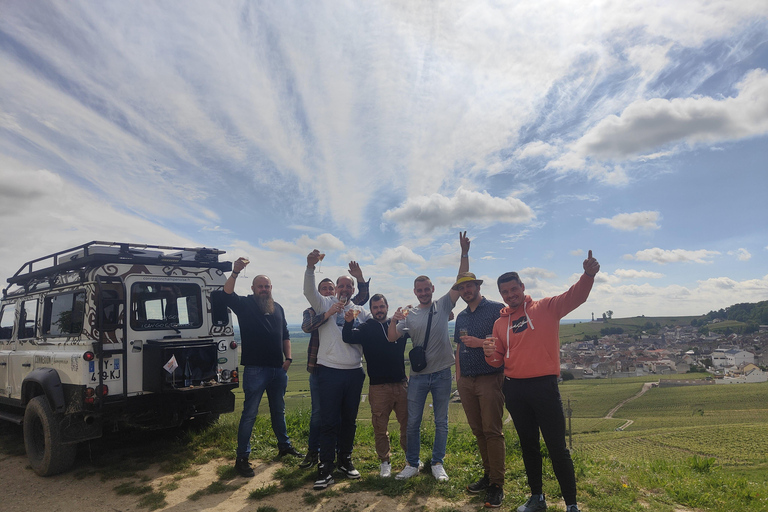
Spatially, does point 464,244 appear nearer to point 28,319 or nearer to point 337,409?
point 337,409

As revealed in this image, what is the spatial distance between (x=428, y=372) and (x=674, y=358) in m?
137

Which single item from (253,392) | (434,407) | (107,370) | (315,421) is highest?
(107,370)

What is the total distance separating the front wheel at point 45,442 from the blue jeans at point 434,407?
4.20m

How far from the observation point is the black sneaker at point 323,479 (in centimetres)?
442

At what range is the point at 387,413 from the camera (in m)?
4.80

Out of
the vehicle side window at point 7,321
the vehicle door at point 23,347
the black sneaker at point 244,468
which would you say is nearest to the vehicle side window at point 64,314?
the vehicle door at point 23,347

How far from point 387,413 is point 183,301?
10.7 ft

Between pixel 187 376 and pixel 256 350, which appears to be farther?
pixel 187 376

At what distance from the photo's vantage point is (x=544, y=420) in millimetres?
3623

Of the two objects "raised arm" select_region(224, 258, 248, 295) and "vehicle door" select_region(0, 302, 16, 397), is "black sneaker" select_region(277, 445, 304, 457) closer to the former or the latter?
"raised arm" select_region(224, 258, 248, 295)

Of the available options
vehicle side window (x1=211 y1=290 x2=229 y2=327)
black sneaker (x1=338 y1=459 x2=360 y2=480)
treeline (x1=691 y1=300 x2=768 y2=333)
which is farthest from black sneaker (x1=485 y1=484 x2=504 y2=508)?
treeline (x1=691 y1=300 x2=768 y2=333)

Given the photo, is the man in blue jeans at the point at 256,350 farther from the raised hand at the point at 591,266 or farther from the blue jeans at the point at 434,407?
the raised hand at the point at 591,266

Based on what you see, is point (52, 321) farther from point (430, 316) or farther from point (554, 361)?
point (554, 361)

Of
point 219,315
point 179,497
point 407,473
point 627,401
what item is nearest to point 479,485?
point 407,473
